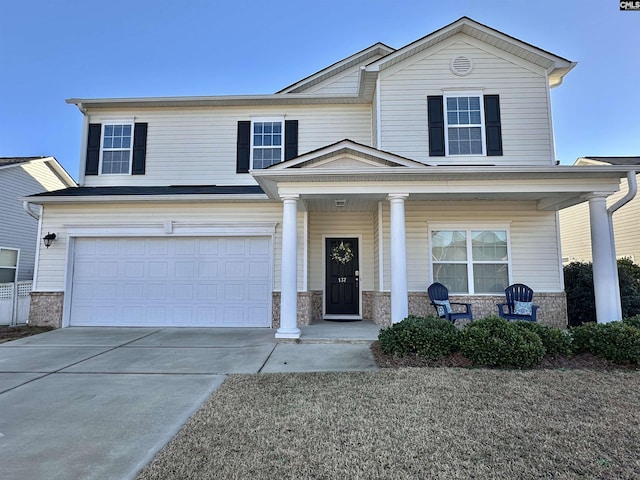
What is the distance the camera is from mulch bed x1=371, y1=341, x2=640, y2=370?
16.1 feet

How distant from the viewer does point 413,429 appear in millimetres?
3025

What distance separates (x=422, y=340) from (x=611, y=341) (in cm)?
263

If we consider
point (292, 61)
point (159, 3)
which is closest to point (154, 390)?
point (159, 3)

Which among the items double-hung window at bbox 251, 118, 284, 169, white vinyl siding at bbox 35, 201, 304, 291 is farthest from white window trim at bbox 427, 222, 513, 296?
double-hung window at bbox 251, 118, 284, 169

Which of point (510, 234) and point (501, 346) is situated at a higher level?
point (510, 234)

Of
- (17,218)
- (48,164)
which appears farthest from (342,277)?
(48,164)

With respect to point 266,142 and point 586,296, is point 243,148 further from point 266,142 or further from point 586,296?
point 586,296

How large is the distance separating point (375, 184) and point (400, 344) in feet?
9.90

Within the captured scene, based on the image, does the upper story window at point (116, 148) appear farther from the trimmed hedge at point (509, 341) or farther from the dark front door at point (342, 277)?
the trimmed hedge at point (509, 341)

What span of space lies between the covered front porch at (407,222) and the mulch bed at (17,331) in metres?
5.29

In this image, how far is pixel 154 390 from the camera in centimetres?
417

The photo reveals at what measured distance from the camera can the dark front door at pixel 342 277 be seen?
360 inches

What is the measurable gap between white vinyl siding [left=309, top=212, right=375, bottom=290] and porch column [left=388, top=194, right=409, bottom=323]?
2.34 meters

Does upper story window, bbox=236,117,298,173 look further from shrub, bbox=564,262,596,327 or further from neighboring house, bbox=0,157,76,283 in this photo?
neighboring house, bbox=0,157,76,283
